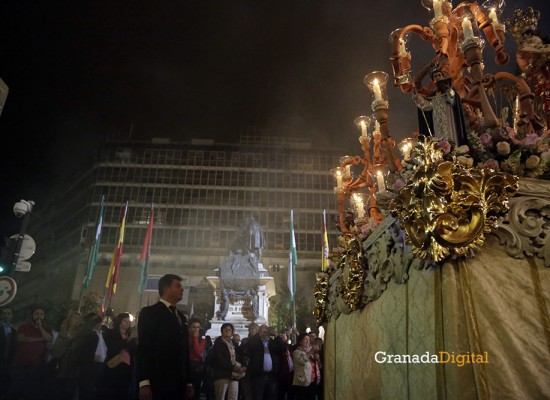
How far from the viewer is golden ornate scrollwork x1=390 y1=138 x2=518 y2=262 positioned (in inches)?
90.3

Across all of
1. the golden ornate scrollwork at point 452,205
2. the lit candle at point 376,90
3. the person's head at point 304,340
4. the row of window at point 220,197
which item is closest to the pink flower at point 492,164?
the golden ornate scrollwork at point 452,205

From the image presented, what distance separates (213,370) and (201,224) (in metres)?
42.1

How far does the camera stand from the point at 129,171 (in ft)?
162

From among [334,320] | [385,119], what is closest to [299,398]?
[334,320]

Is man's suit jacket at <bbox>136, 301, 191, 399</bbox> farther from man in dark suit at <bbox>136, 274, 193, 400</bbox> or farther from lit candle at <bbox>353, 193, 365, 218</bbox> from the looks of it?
lit candle at <bbox>353, 193, 365, 218</bbox>

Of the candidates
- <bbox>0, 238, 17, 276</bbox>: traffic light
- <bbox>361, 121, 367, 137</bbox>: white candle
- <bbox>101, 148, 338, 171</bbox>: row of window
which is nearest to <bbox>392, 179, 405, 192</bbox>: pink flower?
<bbox>361, 121, 367, 137</bbox>: white candle

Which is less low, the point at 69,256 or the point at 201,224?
the point at 201,224

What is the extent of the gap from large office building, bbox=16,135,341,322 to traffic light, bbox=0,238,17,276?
36.8 m

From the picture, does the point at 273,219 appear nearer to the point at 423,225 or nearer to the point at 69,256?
the point at 69,256

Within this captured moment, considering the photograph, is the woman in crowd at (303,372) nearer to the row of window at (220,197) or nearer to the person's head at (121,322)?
the person's head at (121,322)

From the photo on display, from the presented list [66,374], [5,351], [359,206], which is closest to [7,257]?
[5,351]

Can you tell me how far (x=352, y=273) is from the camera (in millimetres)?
4113

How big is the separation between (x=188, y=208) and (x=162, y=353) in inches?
1817

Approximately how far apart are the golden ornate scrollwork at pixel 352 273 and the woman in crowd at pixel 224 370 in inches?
140
